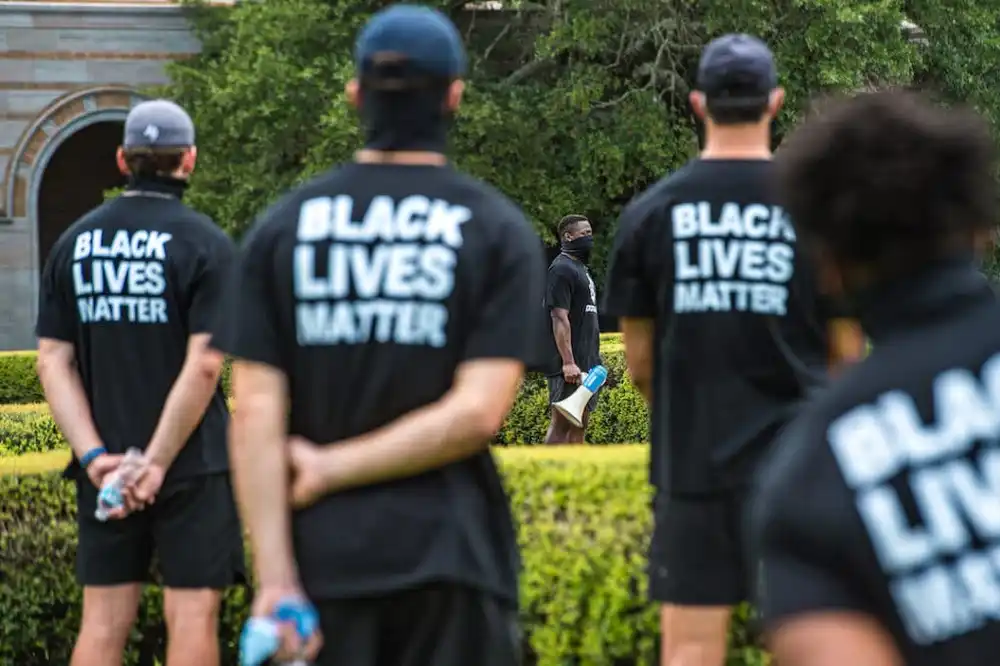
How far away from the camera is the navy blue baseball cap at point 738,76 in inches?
159

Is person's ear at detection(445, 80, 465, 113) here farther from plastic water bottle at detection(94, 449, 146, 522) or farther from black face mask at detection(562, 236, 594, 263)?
black face mask at detection(562, 236, 594, 263)

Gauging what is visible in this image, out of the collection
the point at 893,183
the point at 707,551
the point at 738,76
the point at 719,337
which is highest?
the point at 738,76

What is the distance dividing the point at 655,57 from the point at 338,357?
21718 mm

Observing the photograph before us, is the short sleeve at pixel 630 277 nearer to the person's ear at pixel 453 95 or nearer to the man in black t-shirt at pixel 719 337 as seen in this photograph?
the man in black t-shirt at pixel 719 337

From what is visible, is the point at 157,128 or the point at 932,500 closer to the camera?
the point at 932,500

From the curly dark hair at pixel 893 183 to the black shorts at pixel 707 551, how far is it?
216 centimetres

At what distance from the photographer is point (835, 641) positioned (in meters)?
1.80

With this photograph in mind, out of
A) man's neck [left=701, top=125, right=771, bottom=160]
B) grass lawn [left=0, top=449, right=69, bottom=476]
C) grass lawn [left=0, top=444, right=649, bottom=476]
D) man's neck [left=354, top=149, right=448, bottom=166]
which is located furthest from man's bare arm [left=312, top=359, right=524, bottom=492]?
grass lawn [left=0, top=449, right=69, bottom=476]

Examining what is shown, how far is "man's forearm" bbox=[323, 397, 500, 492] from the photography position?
293cm

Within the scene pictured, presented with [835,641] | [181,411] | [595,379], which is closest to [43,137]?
[595,379]

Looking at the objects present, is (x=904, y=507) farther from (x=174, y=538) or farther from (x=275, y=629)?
(x=174, y=538)

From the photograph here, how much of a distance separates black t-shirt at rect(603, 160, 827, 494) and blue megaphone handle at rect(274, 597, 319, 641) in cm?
143

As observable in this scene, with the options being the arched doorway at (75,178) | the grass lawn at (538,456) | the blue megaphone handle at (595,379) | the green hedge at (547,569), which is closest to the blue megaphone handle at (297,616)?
the green hedge at (547,569)

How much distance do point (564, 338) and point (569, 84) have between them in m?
12.8
